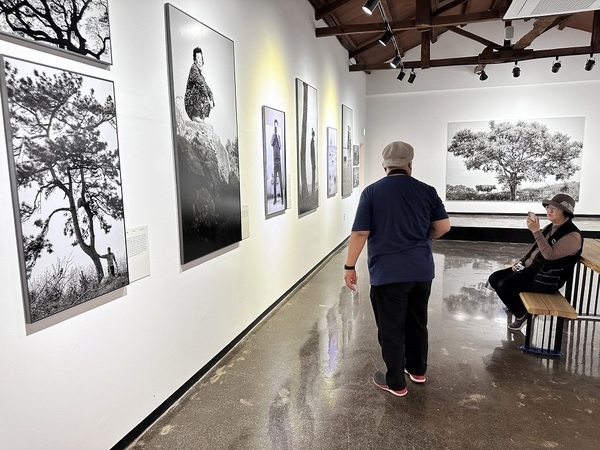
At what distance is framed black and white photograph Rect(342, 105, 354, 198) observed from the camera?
26.2 ft

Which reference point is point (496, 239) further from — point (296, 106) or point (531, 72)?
point (296, 106)

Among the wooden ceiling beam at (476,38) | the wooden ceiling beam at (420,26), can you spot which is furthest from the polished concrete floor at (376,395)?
the wooden ceiling beam at (476,38)

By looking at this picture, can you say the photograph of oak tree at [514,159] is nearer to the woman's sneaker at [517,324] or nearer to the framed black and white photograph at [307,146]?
the framed black and white photograph at [307,146]

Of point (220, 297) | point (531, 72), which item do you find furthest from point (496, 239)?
point (220, 297)

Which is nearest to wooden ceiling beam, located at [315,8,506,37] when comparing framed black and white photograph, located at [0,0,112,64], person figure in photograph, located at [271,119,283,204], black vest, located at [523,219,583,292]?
person figure in photograph, located at [271,119,283,204]

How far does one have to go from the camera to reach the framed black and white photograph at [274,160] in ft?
13.7

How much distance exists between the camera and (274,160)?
4.41 m

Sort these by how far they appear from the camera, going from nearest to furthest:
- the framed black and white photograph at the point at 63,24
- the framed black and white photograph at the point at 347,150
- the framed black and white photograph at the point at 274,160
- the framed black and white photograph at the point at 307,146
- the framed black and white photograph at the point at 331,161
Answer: the framed black and white photograph at the point at 63,24 < the framed black and white photograph at the point at 274,160 < the framed black and white photograph at the point at 307,146 < the framed black and white photograph at the point at 331,161 < the framed black and white photograph at the point at 347,150

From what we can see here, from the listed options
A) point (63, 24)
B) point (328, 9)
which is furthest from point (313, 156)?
point (63, 24)

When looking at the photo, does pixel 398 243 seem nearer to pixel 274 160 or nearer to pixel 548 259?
pixel 548 259

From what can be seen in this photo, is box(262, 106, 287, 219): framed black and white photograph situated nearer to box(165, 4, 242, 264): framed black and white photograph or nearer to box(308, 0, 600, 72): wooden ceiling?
box(165, 4, 242, 264): framed black and white photograph

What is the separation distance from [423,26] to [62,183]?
18.0ft

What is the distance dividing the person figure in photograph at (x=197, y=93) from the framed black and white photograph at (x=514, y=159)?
843 cm

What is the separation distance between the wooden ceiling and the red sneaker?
4157mm
